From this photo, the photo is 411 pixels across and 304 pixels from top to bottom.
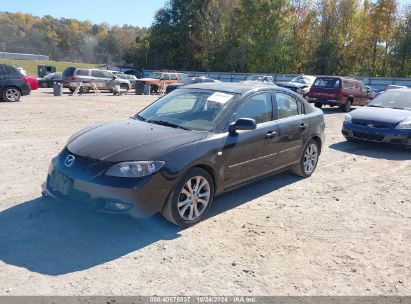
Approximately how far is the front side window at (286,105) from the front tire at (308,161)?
65 centimetres

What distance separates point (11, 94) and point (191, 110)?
14093mm

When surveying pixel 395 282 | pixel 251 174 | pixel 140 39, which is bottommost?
pixel 395 282

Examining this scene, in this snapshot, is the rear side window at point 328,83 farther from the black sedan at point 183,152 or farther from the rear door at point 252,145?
the rear door at point 252,145

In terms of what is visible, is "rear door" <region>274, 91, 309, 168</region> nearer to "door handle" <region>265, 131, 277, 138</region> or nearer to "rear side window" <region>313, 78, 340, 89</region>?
"door handle" <region>265, 131, 277, 138</region>

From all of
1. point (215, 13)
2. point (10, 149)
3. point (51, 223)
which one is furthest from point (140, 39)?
point (51, 223)

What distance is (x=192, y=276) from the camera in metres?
3.46

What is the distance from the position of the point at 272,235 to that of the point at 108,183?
1884 mm

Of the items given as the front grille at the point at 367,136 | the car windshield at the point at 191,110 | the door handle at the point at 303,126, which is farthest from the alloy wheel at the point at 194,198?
the front grille at the point at 367,136

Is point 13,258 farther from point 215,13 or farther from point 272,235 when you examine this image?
point 215,13

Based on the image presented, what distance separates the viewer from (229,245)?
408cm

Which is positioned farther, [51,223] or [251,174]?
[251,174]

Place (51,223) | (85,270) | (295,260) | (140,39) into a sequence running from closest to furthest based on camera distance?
(85,270) < (295,260) < (51,223) < (140,39)

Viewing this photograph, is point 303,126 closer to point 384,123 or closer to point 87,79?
point 384,123

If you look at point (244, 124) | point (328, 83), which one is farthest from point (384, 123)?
point (328, 83)
